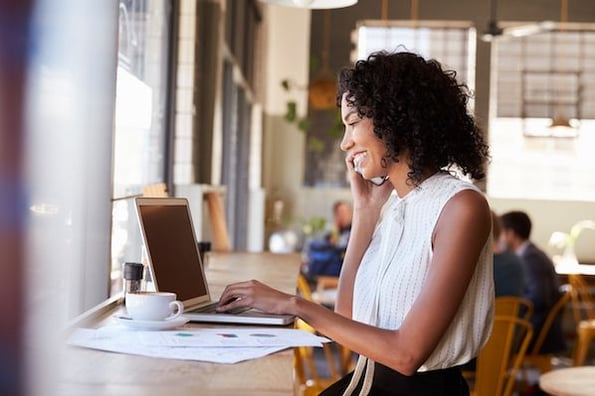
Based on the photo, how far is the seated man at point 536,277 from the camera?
4.97 meters

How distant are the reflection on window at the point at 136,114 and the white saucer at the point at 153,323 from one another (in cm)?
85

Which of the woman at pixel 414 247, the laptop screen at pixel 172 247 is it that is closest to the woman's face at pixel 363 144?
the woman at pixel 414 247

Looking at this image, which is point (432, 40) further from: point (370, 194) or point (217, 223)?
point (370, 194)

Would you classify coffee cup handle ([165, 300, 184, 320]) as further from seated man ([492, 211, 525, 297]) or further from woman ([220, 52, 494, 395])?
seated man ([492, 211, 525, 297])

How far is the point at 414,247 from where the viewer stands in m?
1.78

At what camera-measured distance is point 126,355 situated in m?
1.47

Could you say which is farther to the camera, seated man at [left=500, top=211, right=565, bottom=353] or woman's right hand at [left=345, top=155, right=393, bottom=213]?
seated man at [left=500, top=211, right=565, bottom=353]

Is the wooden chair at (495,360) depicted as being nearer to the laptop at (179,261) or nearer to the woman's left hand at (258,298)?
the laptop at (179,261)

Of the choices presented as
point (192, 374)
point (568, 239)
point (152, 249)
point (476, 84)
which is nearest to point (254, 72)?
point (476, 84)

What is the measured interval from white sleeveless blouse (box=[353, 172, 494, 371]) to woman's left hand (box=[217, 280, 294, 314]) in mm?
212

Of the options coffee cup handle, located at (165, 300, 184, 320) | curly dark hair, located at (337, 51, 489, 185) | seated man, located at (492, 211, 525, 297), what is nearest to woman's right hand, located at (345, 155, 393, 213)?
curly dark hair, located at (337, 51, 489, 185)

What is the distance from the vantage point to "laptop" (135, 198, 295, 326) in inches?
71.7

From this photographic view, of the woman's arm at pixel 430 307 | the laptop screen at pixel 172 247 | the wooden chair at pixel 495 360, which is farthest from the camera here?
the wooden chair at pixel 495 360

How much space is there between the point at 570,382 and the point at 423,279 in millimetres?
1140
